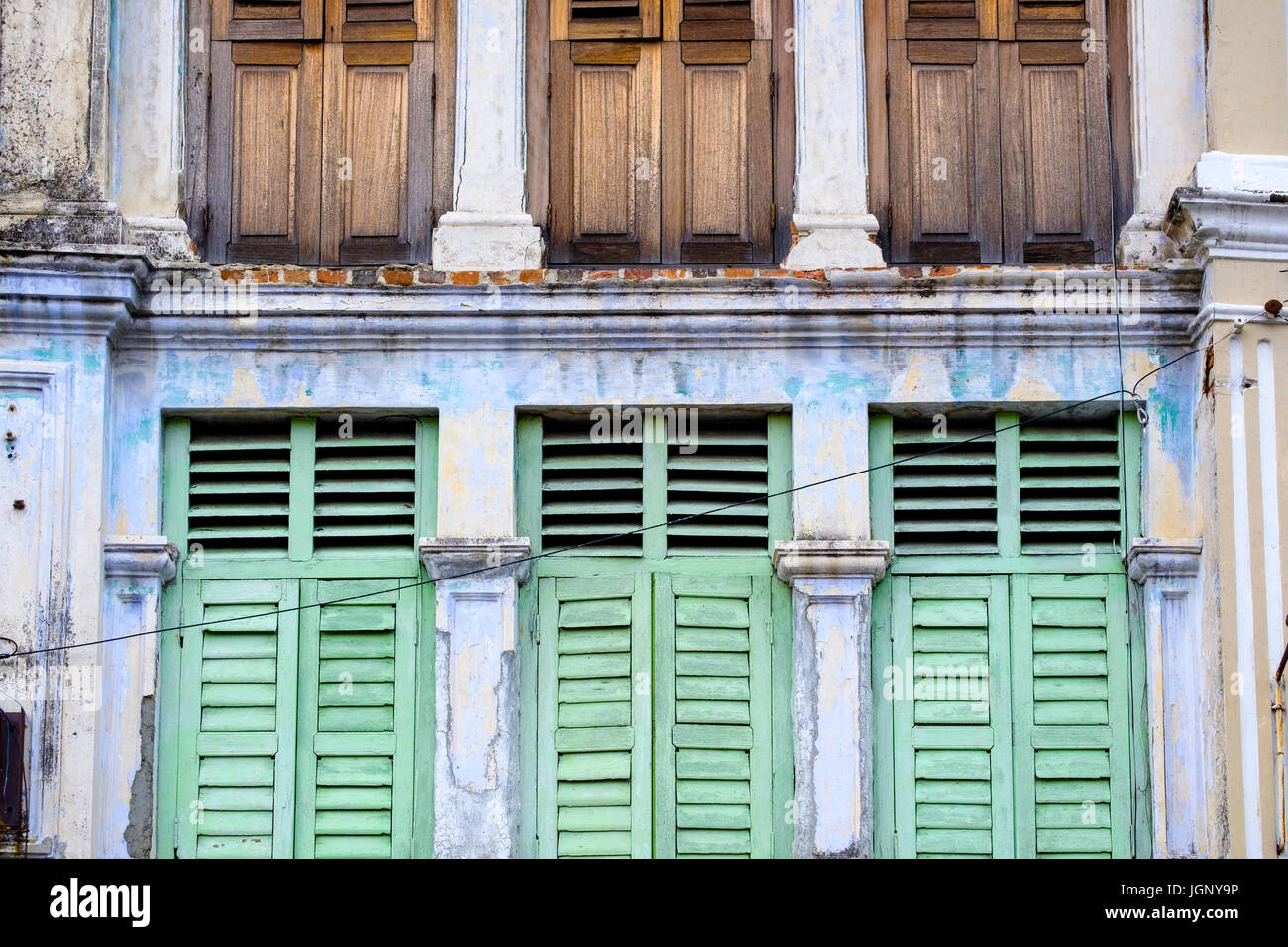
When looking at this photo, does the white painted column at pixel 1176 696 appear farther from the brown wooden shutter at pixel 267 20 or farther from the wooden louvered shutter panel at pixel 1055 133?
the brown wooden shutter at pixel 267 20

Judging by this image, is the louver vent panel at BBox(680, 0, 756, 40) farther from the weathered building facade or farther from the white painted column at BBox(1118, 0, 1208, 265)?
the white painted column at BBox(1118, 0, 1208, 265)

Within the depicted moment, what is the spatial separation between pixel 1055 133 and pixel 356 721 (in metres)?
4.17

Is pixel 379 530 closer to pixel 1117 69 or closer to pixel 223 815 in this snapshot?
pixel 223 815

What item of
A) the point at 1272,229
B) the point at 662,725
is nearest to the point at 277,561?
the point at 662,725

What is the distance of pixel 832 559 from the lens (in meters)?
9.98

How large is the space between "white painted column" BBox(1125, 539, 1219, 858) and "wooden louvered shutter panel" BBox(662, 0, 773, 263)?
2273 millimetres

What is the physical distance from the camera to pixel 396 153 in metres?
10.6

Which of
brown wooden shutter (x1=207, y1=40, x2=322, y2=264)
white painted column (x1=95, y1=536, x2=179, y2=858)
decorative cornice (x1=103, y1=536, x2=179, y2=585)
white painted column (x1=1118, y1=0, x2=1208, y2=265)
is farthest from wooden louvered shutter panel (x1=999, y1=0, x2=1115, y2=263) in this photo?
white painted column (x1=95, y1=536, x2=179, y2=858)

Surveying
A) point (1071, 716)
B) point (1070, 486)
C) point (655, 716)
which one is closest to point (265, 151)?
point (655, 716)

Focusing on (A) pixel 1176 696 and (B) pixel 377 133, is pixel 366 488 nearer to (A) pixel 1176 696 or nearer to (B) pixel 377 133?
(B) pixel 377 133

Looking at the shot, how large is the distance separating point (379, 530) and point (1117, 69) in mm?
4011

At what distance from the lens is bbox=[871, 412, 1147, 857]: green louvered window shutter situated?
32.6 feet

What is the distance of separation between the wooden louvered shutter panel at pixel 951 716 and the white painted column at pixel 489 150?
92.3 inches

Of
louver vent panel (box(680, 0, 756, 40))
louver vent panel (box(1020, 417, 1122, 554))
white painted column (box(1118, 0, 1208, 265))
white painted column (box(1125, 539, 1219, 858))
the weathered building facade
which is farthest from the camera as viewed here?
louver vent panel (box(680, 0, 756, 40))
